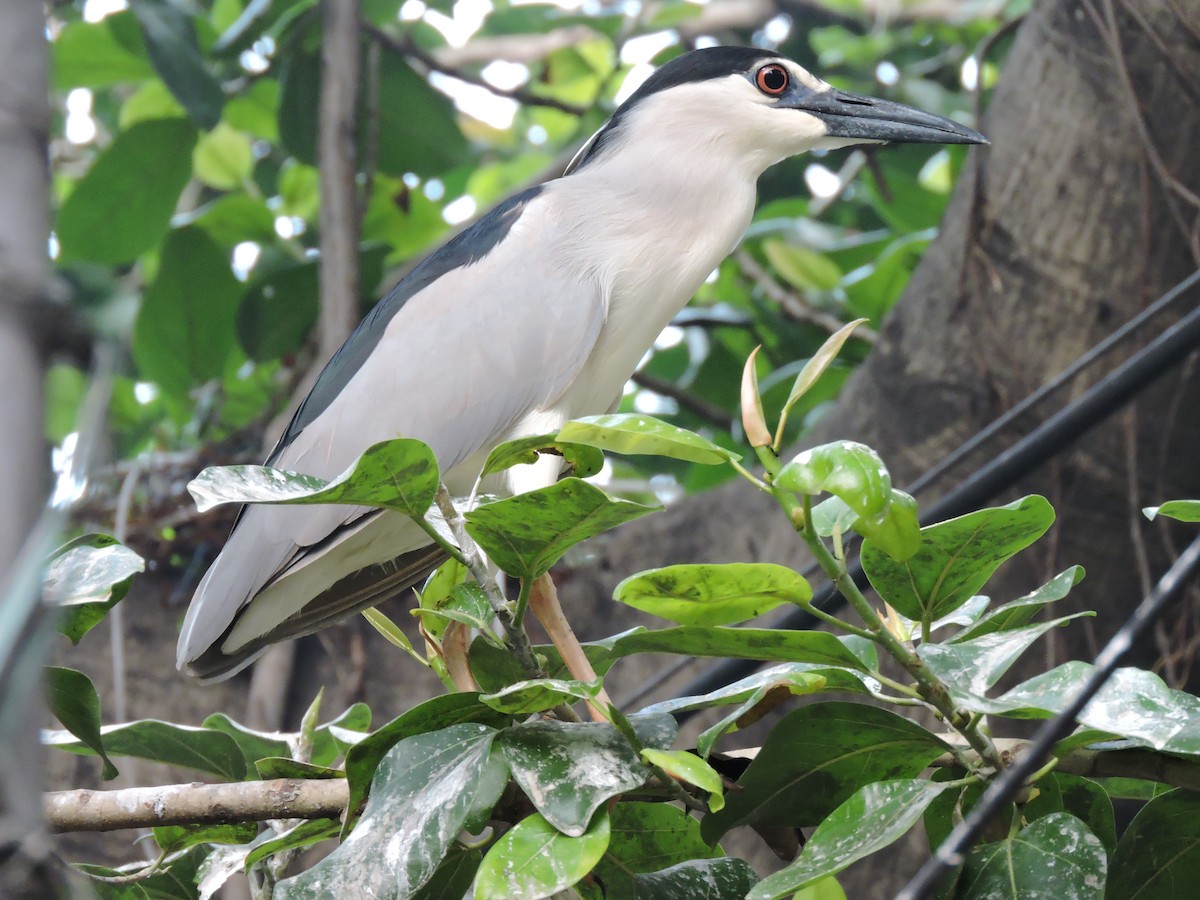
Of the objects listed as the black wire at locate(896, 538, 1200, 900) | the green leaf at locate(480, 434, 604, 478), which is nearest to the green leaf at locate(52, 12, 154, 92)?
the green leaf at locate(480, 434, 604, 478)

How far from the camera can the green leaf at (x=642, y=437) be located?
0.66 meters

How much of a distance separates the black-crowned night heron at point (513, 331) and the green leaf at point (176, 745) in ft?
1.56

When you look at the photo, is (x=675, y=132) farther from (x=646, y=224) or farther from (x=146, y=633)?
(x=146, y=633)

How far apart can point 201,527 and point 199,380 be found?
0.36 meters

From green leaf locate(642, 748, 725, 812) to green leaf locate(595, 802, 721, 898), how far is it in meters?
0.14

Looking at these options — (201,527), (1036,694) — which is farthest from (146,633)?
(1036,694)

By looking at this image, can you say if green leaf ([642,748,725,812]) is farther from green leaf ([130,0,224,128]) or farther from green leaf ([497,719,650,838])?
green leaf ([130,0,224,128])

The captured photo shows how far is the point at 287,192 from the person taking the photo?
9.05 ft

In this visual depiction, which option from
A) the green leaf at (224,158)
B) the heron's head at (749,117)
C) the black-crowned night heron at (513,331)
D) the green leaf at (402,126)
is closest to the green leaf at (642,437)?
the black-crowned night heron at (513,331)

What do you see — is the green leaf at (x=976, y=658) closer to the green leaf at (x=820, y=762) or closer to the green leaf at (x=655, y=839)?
the green leaf at (x=820, y=762)

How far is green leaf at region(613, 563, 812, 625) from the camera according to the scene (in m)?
0.67

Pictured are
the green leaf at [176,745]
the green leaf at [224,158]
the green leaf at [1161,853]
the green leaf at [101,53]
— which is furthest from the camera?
the green leaf at [224,158]

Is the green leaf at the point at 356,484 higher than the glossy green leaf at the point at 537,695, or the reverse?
the green leaf at the point at 356,484

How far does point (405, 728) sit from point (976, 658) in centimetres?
38
